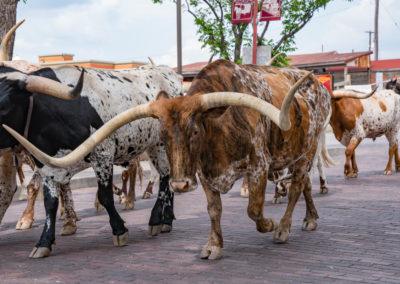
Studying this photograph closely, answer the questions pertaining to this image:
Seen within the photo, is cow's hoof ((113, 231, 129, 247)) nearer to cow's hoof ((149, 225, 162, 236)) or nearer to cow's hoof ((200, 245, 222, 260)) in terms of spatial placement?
cow's hoof ((149, 225, 162, 236))

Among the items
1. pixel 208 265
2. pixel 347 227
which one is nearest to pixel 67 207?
pixel 208 265

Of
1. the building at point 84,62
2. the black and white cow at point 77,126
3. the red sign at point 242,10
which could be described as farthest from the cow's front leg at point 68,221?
the building at point 84,62

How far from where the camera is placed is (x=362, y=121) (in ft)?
41.4

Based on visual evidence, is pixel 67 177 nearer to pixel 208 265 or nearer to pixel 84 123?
pixel 84 123

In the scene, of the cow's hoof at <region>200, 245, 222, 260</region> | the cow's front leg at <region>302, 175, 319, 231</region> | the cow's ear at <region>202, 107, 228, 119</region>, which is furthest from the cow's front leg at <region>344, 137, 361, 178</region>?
the cow's ear at <region>202, 107, 228, 119</region>

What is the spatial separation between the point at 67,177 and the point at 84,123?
2.15ft

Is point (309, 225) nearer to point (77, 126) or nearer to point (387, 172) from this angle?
point (77, 126)

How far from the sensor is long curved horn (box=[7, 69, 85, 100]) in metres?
5.76

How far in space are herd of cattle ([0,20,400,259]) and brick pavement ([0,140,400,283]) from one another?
0.26m

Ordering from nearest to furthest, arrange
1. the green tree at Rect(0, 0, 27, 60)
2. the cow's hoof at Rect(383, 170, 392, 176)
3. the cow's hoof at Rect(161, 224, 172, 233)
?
the cow's hoof at Rect(161, 224, 172, 233) → the green tree at Rect(0, 0, 27, 60) → the cow's hoof at Rect(383, 170, 392, 176)

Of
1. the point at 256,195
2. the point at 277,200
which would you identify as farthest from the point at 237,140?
the point at 277,200

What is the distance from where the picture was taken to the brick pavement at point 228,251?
16.8 feet

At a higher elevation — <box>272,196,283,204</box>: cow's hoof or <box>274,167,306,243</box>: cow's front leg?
<box>274,167,306,243</box>: cow's front leg

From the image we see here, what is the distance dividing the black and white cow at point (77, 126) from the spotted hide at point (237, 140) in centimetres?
138
